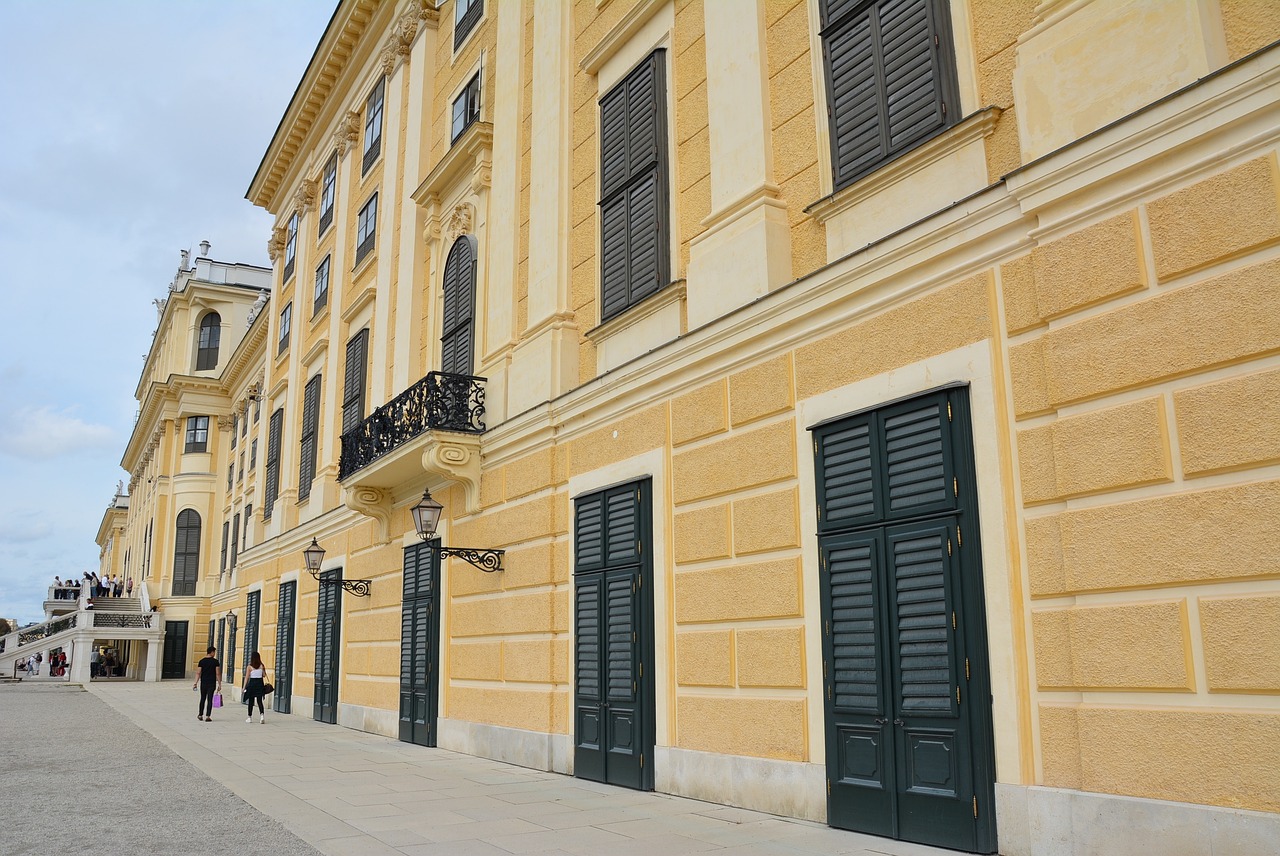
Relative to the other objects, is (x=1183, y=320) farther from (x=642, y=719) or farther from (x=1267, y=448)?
(x=642, y=719)

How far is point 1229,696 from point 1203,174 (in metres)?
2.79

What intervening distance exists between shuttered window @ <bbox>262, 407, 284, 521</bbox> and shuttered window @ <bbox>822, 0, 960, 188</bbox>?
21769 mm

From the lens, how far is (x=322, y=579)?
61.7 ft

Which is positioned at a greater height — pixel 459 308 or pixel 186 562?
pixel 459 308

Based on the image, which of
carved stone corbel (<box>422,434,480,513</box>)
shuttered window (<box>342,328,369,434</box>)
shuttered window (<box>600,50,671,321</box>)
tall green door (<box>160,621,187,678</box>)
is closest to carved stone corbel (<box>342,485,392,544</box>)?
shuttered window (<box>342,328,369,434</box>)

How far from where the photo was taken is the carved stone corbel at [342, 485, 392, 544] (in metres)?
17.1

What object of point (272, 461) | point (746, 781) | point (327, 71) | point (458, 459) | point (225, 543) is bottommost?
point (746, 781)

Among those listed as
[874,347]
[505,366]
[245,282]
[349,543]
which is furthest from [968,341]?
[245,282]

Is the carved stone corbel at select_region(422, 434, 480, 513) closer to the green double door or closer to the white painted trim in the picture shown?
the white painted trim

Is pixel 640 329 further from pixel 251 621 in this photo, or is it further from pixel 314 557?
pixel 251 621

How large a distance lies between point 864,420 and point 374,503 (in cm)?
1139

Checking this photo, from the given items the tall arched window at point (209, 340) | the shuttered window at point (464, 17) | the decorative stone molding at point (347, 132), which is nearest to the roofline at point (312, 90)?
the decorative stone molding at point (347, 132)

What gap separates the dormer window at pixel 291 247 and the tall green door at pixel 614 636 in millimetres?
19758

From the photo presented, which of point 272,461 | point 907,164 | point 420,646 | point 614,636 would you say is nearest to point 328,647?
point 420,646
